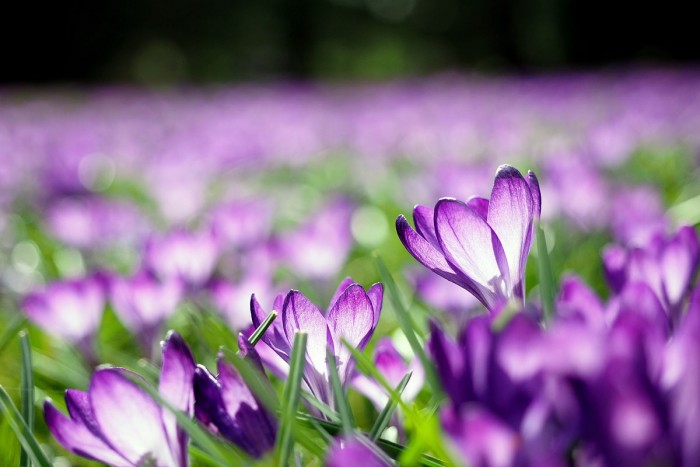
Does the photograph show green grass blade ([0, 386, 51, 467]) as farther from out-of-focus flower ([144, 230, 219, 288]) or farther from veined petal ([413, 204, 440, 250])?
out-of-focus flower ([144, 230, 219, 288])

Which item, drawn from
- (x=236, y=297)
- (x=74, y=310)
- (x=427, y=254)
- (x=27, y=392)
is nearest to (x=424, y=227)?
(x=427, y=254)

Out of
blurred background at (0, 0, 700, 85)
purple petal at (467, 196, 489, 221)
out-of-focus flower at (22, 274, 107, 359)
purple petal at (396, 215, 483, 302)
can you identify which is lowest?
out-of-focus flower at (22, 274, 107, 359)

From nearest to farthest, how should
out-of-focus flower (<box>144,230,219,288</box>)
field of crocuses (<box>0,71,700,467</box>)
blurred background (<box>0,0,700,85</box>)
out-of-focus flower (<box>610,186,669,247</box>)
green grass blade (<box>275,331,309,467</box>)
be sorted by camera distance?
field of crocuses (<box>0,71,700,467</box>)
green grass blade (<box>275,331,309,467</box>)
out-of-focus flower (<box>144,230,219,288</box>)
out-of-focus flower (<box>610,186,669,247</box>)
blurred background (<box>0,0,700,85</box>)

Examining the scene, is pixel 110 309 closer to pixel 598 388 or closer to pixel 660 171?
pixel 598 388

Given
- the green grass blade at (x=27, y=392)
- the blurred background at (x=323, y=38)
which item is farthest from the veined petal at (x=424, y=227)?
the blurred background at (x=323, y=38)

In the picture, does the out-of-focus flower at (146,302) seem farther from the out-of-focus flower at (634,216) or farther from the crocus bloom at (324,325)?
the out-of-focus flower at (634,216)

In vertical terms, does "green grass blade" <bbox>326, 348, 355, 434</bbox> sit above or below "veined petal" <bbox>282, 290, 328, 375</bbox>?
below

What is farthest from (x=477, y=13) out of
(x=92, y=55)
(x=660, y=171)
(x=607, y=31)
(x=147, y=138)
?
→ (x=660, y=171)

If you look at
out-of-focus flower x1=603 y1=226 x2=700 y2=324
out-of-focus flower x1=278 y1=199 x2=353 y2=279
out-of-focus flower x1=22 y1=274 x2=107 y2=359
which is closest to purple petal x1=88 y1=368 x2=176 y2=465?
out-of-focus flower x1=603 y1=226 x2=700 y2=324
